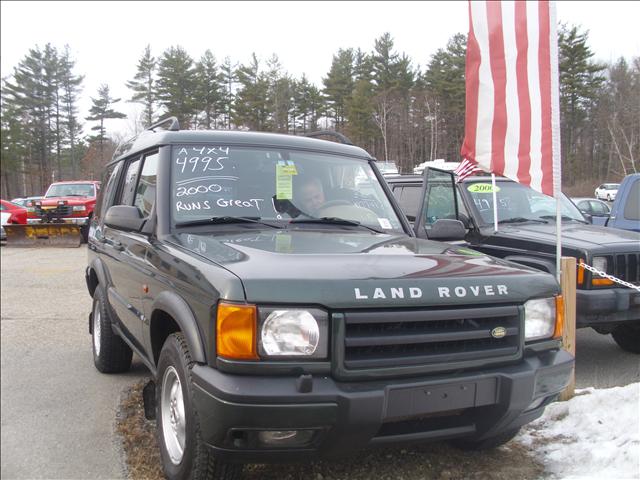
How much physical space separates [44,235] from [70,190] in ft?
7.78

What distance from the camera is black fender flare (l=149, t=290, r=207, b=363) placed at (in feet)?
7.63

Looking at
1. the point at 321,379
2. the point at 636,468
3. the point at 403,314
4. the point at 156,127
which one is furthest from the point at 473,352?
the point at 156,127

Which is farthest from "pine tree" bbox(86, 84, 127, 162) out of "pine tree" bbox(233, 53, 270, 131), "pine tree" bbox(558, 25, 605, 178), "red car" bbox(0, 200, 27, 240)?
"pine tree" bbox(558, 25, 605, 178)

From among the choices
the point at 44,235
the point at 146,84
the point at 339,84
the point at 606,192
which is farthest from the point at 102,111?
the point at 606,192

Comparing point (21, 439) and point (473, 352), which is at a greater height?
point (473, 352)

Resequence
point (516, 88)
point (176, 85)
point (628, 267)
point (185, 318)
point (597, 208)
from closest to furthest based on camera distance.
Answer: point (185, 318)
point (516, 88)
point (628, 267)
point (597, 208)
point (176, 85)

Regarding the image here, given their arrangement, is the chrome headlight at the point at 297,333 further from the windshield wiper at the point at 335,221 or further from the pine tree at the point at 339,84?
the pine tree at the point at 339,84

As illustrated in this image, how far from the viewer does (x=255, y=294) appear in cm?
215

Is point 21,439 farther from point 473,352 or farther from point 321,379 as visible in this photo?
point 473,352

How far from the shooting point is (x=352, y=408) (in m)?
2.13

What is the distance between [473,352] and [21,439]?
82.7 inches

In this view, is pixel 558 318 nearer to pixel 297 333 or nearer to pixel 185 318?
pixel 297 333

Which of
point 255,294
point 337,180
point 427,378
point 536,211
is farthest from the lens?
point 536,211

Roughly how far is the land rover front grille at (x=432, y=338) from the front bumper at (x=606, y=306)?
2764 mm
